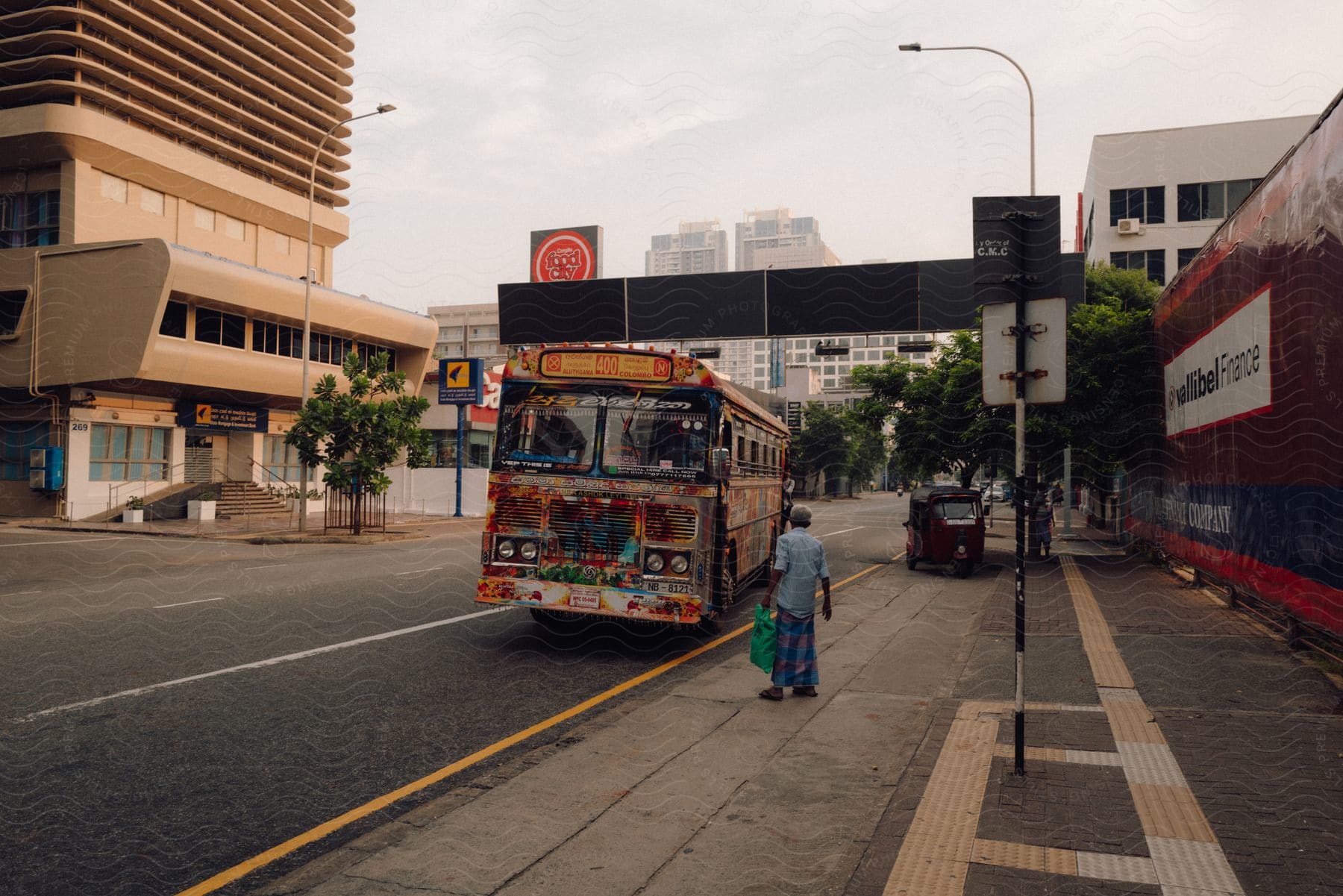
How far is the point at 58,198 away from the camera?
33719 mm

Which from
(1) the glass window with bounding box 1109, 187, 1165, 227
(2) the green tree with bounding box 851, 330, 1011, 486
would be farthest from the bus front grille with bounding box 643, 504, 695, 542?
(1) the glass window with bounding box 1109, 187, 1165, 227

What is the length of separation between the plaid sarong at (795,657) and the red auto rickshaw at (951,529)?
43.6 feet

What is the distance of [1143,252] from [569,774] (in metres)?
48.0

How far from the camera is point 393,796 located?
17.7ft

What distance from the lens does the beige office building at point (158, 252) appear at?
3011 cm

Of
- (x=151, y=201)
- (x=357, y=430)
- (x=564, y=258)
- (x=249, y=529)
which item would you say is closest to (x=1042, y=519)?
(x=564, y=258)

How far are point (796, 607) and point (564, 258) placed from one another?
24337 mm

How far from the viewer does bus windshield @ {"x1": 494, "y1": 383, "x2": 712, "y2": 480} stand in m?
9.80

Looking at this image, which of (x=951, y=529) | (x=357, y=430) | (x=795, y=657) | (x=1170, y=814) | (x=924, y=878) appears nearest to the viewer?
(x=924, y=878)

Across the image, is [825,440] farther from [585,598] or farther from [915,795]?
[915,795]

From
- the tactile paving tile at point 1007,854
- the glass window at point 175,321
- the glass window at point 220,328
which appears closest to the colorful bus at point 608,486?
the tactile paving tile at point 1007,854

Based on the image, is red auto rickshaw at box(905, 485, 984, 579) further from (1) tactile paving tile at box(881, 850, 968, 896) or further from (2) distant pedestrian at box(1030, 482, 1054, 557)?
(1) tactile paving tile at box(881, 850, 968, 896)

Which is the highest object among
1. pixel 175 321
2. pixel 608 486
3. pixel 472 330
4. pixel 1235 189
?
pixel 472 330

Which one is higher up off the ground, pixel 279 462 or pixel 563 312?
pixel 563 312
